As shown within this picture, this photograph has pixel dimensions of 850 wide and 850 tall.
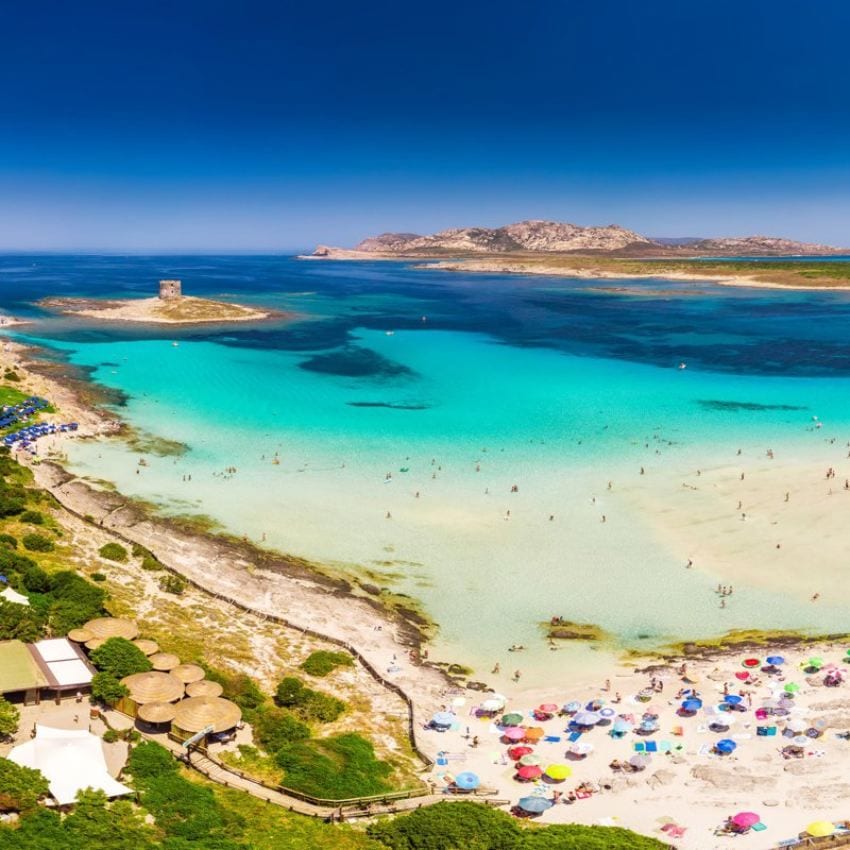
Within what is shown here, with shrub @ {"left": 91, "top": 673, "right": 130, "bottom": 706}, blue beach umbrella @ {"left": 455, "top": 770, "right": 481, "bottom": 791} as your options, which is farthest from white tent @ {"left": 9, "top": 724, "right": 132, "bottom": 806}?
blue beach umbrella @ {"left": 455, "top": 770, "right": 481, "bottom": 791}

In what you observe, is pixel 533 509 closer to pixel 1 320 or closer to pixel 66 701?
pixel 66 701

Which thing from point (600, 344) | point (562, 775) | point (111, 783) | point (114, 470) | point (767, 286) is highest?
point (767, 286)

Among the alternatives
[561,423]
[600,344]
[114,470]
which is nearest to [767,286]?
[600,344]

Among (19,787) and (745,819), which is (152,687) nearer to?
(19,787)

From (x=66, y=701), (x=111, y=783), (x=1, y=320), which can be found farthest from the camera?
(x=1, y=320)

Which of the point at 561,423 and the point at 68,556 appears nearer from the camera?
the point at 68,556
